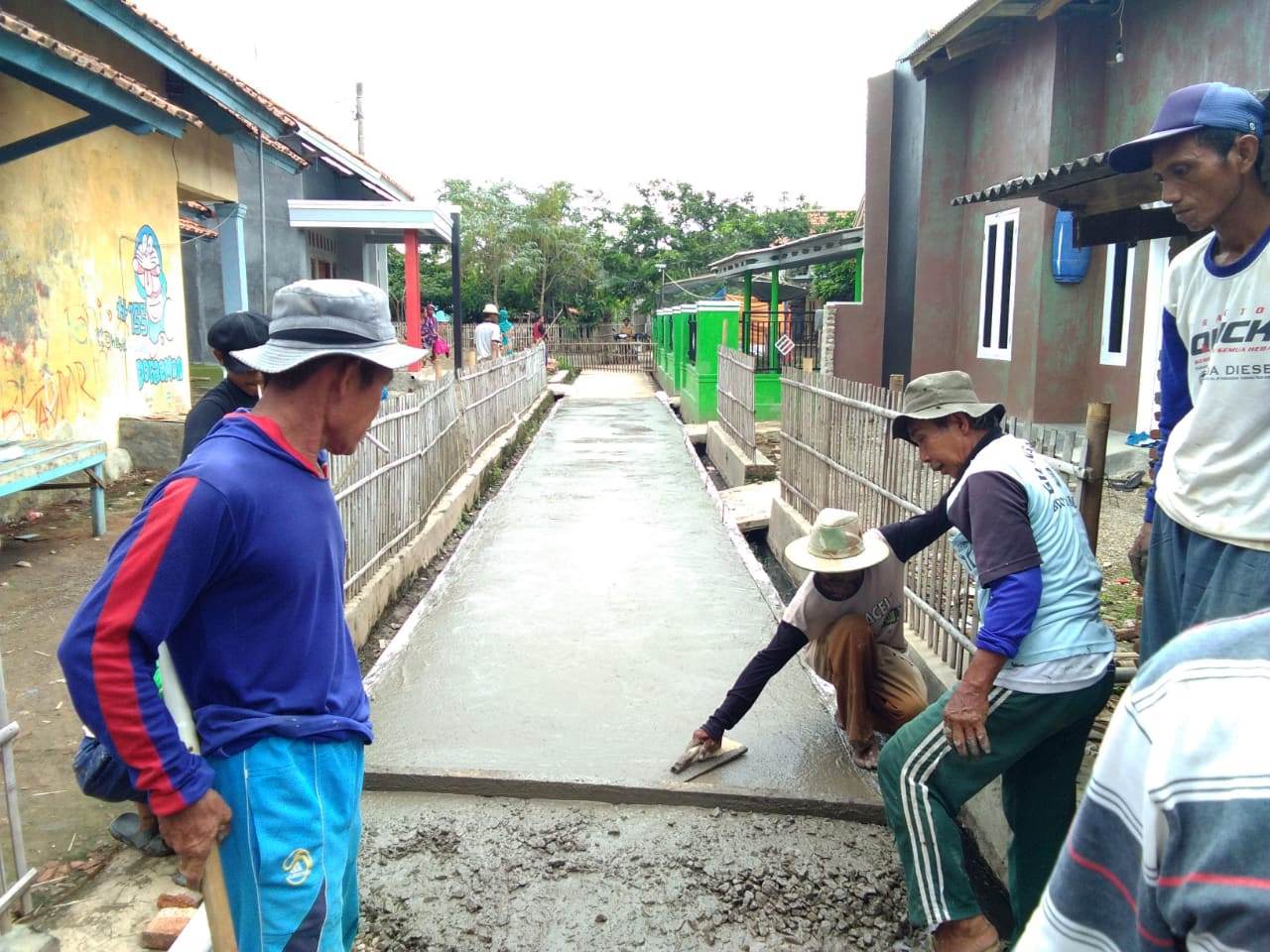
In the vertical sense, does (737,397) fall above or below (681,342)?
below

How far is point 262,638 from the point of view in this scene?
183 cm

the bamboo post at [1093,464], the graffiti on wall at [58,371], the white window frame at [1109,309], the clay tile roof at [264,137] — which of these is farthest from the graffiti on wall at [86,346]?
the white window frame at [1109,309]

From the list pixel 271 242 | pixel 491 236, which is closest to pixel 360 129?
pixel 491 236

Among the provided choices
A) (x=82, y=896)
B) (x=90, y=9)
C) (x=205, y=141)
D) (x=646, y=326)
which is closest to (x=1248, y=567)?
(x=82, y=896)

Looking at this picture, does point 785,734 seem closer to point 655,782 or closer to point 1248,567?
point 655,782

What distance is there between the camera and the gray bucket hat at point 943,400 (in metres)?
2.86

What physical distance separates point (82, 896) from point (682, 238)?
4005cm

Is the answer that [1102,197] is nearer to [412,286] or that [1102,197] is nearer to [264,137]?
[264,137]

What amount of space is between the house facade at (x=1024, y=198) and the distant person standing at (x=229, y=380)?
647 cm

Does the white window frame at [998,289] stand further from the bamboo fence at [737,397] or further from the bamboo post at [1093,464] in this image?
the bamboo post at [1093,464]

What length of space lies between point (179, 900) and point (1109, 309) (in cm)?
1032

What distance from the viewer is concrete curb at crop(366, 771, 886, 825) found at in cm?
361

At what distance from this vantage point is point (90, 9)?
740 cm

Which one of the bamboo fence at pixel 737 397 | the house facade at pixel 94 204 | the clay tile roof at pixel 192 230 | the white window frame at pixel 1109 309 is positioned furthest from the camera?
the clay tile roof at pixel 192 230
